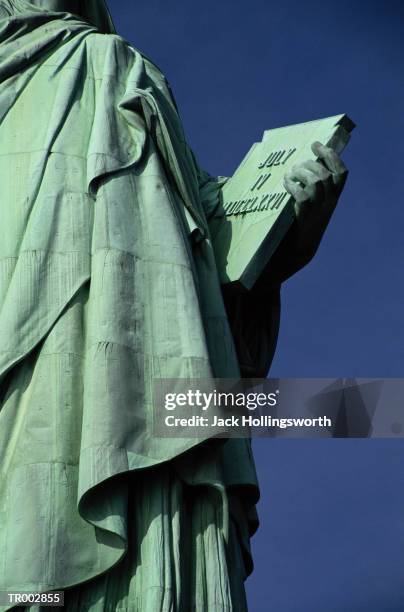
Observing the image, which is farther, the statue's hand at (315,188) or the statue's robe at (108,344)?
the statue's hand at (315,188)

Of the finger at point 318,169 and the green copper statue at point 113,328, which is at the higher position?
the finger at point 318,169

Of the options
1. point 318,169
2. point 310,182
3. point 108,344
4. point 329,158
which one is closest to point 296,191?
point 310,182

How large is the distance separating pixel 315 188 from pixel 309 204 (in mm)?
129

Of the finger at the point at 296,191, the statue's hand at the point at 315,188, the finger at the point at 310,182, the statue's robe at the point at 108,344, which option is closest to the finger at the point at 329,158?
the statue's hand at the point at 315,188

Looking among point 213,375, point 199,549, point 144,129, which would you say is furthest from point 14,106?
point 199,549

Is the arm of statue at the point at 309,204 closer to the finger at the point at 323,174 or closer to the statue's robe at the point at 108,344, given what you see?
the finger at the point at 323,174

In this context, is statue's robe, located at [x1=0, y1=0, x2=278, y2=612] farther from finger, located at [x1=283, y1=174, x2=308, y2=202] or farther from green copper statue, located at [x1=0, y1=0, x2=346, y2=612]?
finger, located at [x1=283, y1=174, x2=308, y2=202]

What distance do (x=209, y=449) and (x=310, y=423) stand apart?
136 centimetres

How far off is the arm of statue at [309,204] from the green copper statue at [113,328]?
0.5 inches

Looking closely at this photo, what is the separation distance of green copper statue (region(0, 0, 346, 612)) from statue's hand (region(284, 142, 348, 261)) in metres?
0.01

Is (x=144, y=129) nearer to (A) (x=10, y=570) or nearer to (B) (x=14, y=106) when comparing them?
(B) (x=14, y=106)

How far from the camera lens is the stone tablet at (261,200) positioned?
1326 cm

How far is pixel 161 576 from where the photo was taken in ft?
37.9

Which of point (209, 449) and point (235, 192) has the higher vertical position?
point (235, 192)
